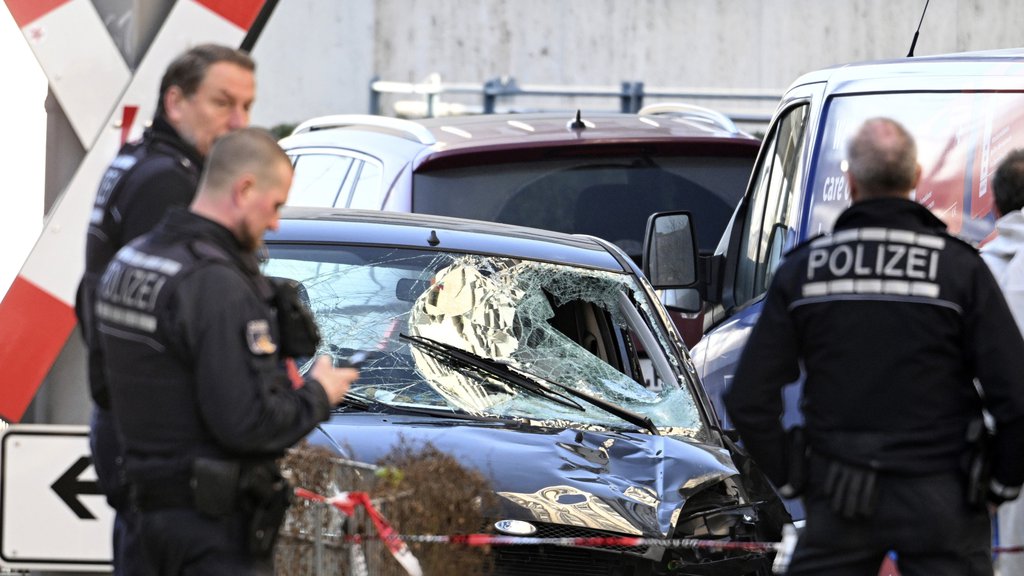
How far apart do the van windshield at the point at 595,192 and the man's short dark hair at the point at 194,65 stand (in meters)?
3.64

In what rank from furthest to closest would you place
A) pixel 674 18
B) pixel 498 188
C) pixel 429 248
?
1. pixel 674 18
2. pixel 498 188
3. pixel 429 248

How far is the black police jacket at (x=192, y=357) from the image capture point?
3613 mm

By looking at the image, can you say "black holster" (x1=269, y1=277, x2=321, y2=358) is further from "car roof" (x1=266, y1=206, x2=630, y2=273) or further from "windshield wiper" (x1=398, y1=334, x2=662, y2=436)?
"car roof" (x1=266, y1=206, x2=630, y2=273)

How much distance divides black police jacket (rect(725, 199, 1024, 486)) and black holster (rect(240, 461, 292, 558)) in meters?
1.37

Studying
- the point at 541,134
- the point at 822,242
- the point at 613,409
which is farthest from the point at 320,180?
the point at 822,242

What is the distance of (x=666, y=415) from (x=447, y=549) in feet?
5.25

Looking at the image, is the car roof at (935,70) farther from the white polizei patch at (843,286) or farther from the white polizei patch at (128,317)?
the white polizei patch at (128,317)

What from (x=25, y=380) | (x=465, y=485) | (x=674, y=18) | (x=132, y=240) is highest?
(x=132, y=240)

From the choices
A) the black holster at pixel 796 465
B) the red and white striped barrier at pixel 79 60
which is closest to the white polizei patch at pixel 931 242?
the black holster at pixel 796 465

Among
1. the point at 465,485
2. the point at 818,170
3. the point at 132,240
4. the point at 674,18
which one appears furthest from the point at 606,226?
the point at 674,18

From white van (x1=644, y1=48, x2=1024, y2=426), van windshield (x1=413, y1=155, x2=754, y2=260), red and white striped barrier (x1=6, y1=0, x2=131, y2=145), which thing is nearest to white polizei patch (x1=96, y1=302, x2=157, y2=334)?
red and white striped barrier (x1=6, y1=0, x2=131, y2=145)

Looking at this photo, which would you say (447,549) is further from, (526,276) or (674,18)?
(674,18)

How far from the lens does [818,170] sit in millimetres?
6703

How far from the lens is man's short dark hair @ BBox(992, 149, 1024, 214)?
18.3 ft
